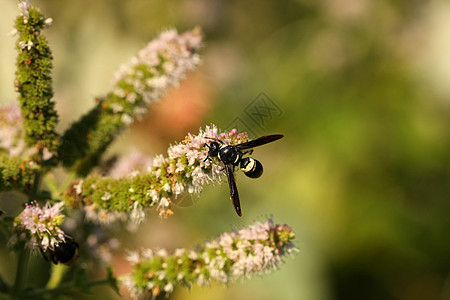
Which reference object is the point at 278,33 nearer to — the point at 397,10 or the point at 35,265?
the point at 397,10

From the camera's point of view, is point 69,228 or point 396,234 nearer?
point 69,228

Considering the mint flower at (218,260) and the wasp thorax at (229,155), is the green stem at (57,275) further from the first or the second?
the wasp thorax at (229,155)

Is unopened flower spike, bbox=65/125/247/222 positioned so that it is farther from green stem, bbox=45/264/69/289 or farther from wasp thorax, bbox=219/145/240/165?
green stem, bbox=45/264/69/289

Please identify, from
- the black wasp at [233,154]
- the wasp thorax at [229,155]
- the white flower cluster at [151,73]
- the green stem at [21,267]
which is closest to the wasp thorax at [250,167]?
the black wasp at [233,154]

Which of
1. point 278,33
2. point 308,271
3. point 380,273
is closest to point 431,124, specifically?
point 380,273

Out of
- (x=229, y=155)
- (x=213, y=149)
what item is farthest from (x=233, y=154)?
(x=213, y=149)

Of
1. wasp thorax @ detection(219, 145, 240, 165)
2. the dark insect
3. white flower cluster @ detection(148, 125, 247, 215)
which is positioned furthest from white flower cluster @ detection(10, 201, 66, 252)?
wasp thorax @ detection(219, 145, 240, 165)
